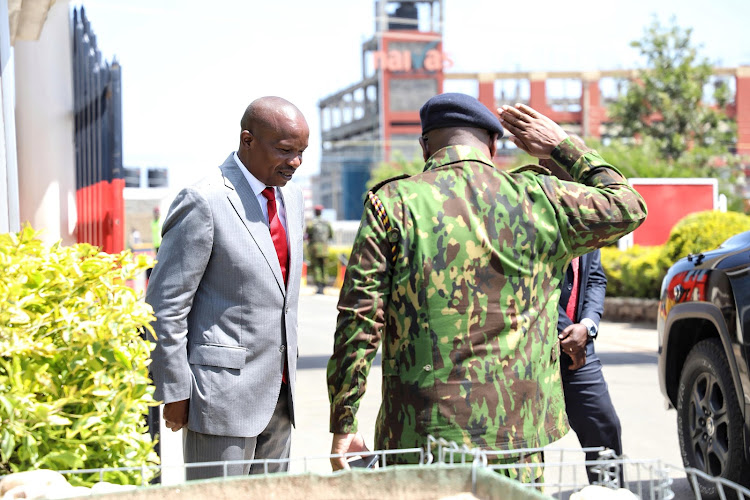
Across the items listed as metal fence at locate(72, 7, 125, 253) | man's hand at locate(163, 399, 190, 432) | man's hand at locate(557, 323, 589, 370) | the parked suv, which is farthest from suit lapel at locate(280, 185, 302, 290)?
metal fence at locate(72, 7, 125, 253)

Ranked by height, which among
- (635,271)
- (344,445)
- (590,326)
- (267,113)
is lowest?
(635,271)

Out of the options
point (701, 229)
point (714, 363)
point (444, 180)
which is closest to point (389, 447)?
point (444, 180)

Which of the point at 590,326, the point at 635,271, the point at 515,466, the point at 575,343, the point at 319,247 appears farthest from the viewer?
the point at 319,247

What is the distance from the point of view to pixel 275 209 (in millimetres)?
3332

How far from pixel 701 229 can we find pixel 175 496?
12177mm

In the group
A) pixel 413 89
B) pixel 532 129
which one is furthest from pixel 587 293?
pixel 413 89

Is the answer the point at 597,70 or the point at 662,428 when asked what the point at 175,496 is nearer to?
the point at 662,428

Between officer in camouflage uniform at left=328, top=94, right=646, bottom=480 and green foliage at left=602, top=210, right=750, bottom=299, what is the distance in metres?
10.5

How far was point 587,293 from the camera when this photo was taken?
4.48 m

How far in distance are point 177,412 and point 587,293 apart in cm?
222

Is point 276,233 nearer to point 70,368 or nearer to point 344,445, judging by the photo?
point 344,445

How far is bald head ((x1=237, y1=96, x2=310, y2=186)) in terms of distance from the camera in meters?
3.14

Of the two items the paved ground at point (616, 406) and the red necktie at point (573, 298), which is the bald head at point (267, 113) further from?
the red necktie at point (573, 298)

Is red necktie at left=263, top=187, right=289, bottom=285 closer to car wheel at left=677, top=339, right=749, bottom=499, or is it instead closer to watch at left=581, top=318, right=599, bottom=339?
watch at left=581, top=318, right=599, bottom=339
